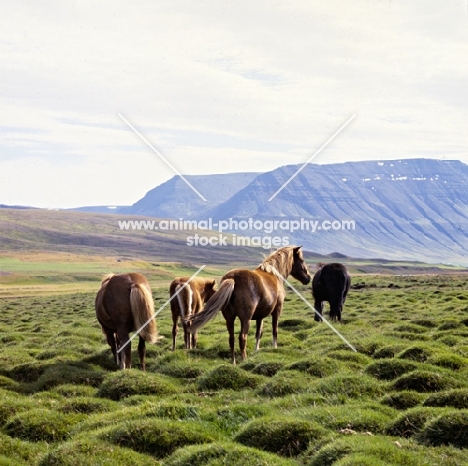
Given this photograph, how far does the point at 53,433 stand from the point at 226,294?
6583 millimetres

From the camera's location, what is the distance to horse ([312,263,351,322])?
993 inches

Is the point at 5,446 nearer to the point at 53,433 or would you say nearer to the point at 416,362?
the point at 53,433

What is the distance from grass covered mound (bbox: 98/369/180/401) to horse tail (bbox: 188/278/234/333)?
8.49ft

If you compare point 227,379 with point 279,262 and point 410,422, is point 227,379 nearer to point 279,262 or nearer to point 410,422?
point 410,422

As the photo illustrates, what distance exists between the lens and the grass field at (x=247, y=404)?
338 inches

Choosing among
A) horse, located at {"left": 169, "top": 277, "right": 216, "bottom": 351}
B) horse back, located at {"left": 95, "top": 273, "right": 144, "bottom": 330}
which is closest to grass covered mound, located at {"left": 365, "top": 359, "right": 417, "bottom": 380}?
horse back, located at {"left": 95, "top": 273, "right": 144, "bottom": 330}

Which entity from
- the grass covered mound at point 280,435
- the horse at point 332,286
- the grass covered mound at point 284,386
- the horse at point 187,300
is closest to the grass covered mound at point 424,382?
the grass covered mound at point 284,386

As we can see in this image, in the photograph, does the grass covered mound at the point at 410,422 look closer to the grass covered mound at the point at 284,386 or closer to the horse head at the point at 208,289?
the grass covered mound at the point at 284,386

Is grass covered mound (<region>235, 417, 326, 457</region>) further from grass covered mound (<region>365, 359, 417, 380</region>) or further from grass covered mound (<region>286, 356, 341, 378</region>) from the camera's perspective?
grass covered mound (<region>286, 356, 341, 378</region>)

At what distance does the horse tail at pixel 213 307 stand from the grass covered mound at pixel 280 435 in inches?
249

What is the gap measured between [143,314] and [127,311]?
0.50 meters

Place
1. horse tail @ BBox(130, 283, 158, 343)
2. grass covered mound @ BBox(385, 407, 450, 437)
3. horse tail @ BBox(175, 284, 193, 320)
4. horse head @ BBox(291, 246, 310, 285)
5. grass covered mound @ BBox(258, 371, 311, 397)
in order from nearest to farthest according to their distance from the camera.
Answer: grass covered mound @ BBox(385, 407, 450, 437)
grass covered mound @ BBox(258, 371, 311, 397)
horse tail @ BBox(130, 283, 158, 343)
horse tail @ BBox(175, 284, 193, 320)
horse head @ BBox(291, 246, 310, 285)

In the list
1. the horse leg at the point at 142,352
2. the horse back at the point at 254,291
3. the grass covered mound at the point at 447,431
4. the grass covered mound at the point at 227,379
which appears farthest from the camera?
the horse back at the point at 254,291

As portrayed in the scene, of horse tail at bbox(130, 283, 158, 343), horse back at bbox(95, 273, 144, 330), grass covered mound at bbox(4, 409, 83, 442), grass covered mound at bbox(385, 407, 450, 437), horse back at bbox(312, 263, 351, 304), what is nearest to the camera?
grass covered mound at bbox(385, 407, 450, 437)
